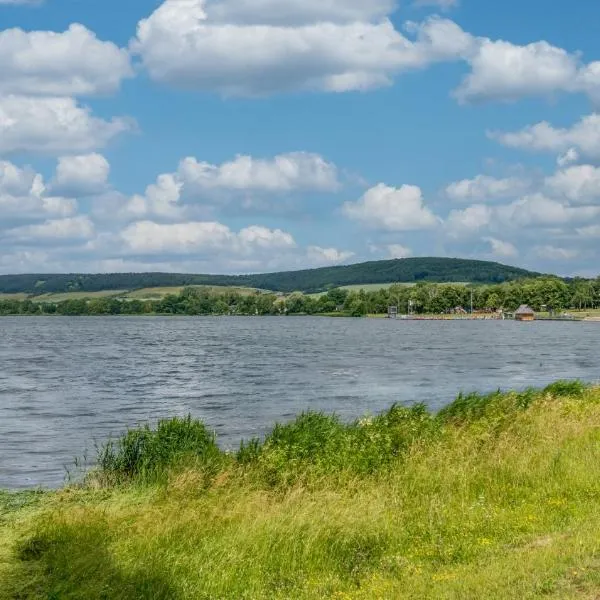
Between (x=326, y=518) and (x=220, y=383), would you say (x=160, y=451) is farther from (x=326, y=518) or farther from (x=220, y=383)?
(x=220, y=383)

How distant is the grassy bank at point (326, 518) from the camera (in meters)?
11.2

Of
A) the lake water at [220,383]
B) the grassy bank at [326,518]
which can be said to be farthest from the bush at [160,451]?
the lake water at [220,383]

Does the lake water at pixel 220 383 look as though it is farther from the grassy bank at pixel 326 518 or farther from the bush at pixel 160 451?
the grassy bank at pixel 326 518

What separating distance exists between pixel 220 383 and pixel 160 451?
33641 millimetres

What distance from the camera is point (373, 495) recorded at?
52.9ft

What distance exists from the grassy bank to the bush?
0.04 m

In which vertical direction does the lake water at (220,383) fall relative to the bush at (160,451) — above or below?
below

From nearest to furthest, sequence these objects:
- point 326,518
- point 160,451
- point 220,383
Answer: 1. point 326,518
2. point 160,451
3. point 220,383

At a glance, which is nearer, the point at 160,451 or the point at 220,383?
the point at 160,451

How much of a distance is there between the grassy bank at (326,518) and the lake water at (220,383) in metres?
7.54

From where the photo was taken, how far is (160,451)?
66.3ft

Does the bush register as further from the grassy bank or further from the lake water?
the lake water

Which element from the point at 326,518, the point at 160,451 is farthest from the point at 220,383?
the point at 326,518

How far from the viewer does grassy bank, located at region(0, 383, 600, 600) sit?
1120 centimetres
